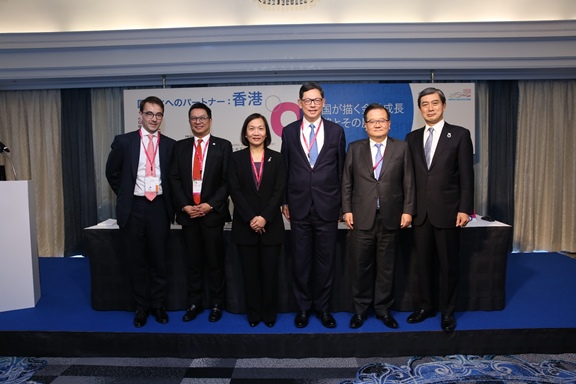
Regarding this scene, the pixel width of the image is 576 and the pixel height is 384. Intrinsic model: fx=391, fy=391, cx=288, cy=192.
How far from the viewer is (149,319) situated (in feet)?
8.64

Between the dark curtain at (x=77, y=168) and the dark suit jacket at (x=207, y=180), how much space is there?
2.84 meters

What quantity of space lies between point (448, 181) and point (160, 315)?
2053 mm

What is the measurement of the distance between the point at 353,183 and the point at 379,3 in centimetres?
264

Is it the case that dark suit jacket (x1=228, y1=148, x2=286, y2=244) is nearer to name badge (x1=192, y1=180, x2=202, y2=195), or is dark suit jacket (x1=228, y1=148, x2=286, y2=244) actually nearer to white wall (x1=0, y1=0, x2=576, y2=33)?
name badge (x1=192, y1=180, x2=202, y2=195)

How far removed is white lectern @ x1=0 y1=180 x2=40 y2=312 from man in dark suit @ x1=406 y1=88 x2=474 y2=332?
2.75 metres

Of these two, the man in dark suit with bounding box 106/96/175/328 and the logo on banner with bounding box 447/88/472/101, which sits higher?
the logo on banner with bounding box 447/88/472/101

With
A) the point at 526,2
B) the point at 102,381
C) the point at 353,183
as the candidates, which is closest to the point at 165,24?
the point at 353,183

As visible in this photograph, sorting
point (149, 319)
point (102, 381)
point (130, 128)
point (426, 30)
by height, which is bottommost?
point (102, 381)

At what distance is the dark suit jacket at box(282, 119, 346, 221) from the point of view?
2438 millimetres

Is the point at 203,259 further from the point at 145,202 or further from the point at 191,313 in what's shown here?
the point at 145,202

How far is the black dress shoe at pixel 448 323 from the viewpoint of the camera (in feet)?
7.84

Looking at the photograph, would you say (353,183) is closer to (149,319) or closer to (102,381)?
(149,319)

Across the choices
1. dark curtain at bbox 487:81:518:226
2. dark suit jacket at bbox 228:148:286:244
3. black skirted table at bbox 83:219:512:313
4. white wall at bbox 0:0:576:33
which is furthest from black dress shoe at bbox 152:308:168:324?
dark curtain at bbox 487:81:518:226

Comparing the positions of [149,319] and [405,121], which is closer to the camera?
[149,319]
